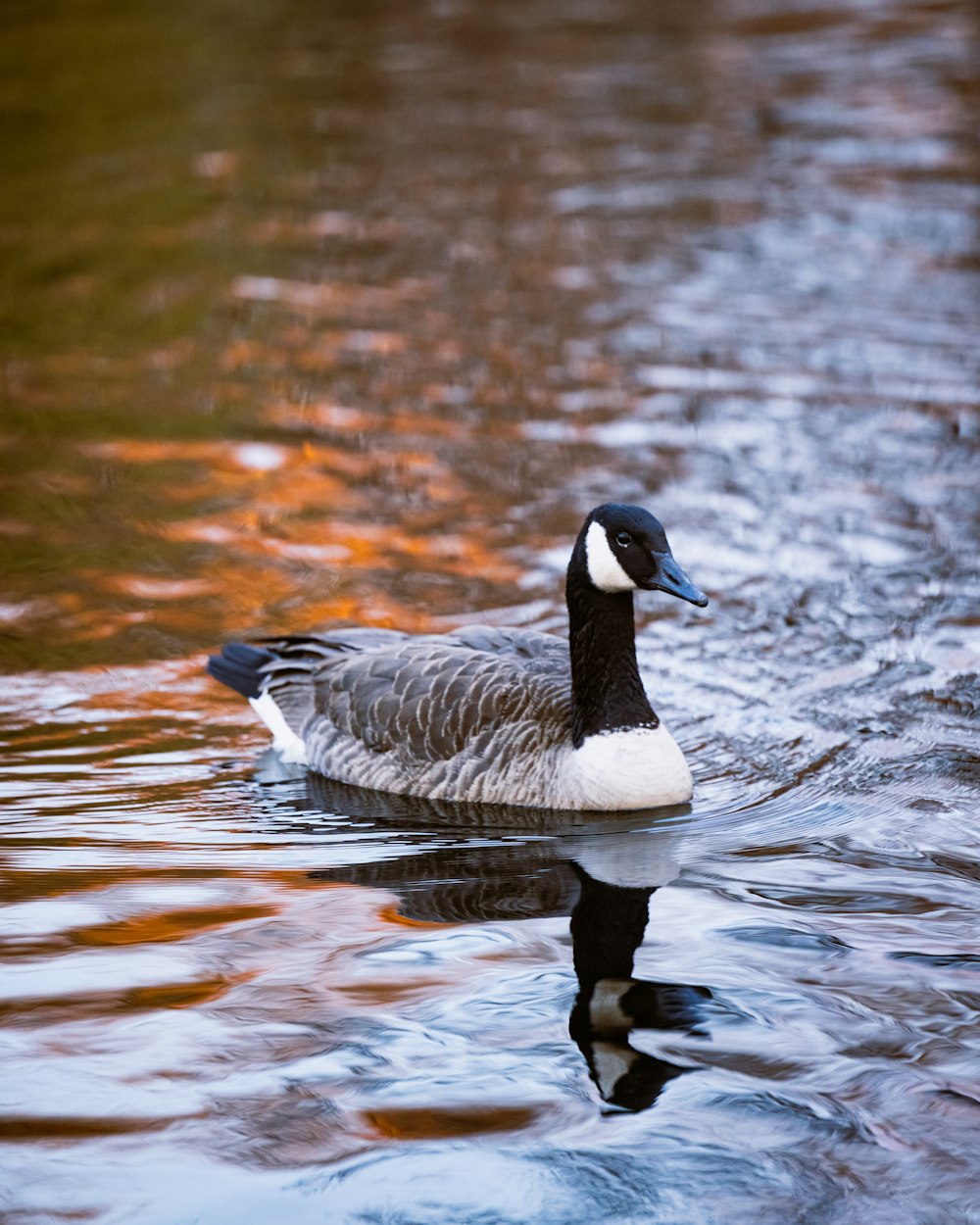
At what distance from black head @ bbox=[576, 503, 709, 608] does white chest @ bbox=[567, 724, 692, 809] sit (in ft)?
2.34

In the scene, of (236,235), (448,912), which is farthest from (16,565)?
(236,235)

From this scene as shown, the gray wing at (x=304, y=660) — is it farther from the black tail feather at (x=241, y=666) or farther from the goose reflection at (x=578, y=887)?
the goose reflection at (x=578, y=887)

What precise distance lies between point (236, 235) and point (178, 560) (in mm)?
8719

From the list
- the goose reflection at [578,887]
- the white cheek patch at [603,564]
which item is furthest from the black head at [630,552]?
the goose reflection at [578,887]

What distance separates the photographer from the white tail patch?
964cm

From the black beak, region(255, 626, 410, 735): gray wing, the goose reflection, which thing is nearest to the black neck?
the black beak

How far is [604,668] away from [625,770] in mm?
476

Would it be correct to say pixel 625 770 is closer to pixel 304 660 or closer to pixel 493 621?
pixel 304 660

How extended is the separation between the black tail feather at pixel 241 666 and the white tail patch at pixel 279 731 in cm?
8

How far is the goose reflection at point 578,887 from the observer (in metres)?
6.61

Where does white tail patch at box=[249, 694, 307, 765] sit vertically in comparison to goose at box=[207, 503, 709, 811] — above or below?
below

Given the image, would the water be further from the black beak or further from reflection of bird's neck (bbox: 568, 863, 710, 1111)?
the black beak

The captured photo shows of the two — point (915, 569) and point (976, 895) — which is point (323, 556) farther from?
point (976, 895)

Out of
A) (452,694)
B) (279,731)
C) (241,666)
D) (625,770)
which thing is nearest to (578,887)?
(625,770)
